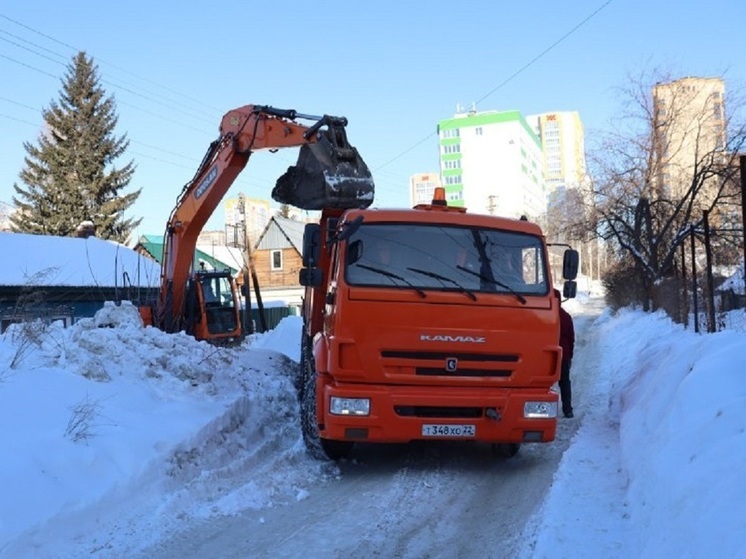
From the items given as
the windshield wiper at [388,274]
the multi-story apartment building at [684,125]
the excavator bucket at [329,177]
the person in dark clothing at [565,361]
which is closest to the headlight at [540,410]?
the windshield wiper at [388,274]

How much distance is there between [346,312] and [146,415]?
2.38 m

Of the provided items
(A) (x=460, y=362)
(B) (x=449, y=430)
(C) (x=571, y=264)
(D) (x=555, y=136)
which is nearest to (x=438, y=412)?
→ (B) (x=449, y=430)

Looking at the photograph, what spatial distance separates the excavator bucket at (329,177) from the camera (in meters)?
9.45

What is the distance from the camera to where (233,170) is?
11352 millimetres

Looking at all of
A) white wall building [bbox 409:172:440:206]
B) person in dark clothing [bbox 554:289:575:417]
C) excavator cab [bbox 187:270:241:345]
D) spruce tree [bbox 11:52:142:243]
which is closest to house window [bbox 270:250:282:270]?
spruce tree [bbox 11:52:142:243]

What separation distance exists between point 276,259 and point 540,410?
50.4 m

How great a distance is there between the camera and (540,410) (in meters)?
7.09

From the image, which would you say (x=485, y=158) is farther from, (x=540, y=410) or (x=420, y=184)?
(x=540, y=410)

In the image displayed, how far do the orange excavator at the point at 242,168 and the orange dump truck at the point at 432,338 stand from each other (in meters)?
2.13

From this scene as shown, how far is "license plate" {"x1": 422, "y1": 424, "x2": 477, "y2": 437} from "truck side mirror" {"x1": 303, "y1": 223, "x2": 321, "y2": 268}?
2.26m

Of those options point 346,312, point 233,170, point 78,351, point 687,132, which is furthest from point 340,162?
point 687,132

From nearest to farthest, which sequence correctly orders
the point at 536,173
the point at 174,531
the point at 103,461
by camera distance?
the point at 174,531 < the point at 103,461 < the point at 536,173

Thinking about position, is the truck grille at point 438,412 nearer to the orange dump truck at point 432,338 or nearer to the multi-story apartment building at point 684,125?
the orange dump truck at point 432,338

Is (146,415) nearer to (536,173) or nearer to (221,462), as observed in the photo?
(221,462)
